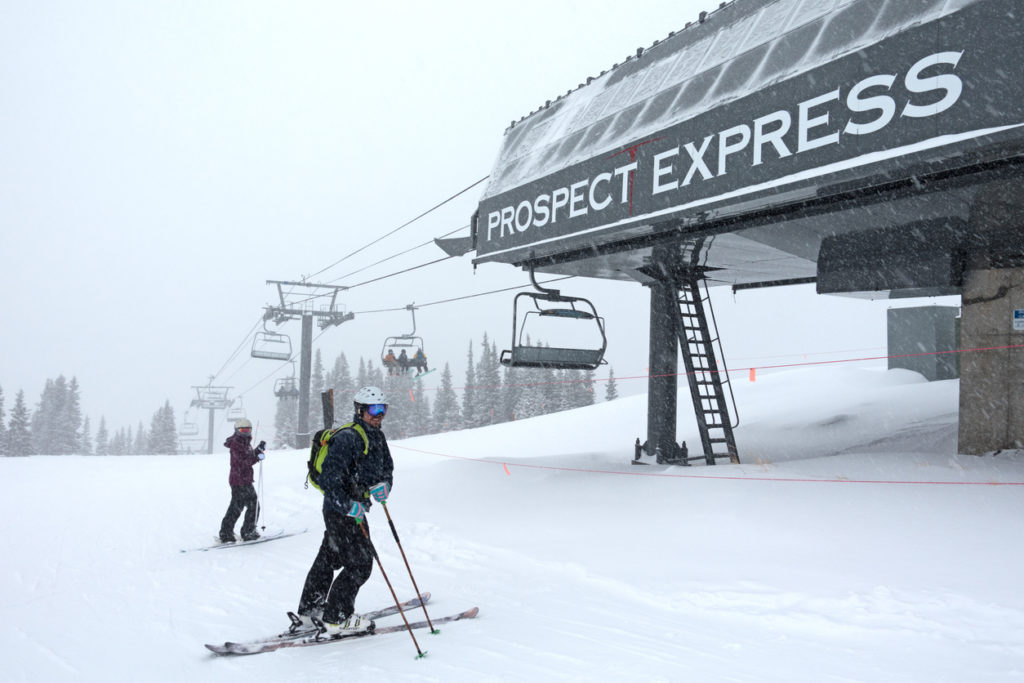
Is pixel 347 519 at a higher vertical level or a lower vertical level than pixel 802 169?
lower

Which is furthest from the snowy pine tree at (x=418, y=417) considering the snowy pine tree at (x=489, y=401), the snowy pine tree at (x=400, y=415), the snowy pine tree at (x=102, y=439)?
the snowy pine tree at (x=102, y=439)

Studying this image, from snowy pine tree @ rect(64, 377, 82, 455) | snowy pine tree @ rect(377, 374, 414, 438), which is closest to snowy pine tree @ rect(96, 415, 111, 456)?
snowy pine tree @ rect(64, 377, 82, 455)

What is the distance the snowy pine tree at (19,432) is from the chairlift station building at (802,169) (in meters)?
52.6

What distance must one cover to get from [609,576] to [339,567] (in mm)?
2568

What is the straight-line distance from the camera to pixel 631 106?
28.0ft

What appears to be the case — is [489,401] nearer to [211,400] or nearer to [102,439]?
[211,400]

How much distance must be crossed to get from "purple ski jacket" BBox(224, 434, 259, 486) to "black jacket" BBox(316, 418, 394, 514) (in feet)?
14.7

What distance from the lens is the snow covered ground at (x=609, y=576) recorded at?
4.17m

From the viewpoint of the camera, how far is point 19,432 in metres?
48.2

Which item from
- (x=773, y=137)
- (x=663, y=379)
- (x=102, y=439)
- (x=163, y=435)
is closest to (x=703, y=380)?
(x=663, y=379)

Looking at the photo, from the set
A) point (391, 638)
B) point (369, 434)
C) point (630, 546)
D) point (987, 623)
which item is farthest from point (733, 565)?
point (369, 434)

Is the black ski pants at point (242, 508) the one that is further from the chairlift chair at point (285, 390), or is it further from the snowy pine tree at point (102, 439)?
the snowy pine tree at point (102, 439)

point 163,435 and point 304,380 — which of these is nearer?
point 304,380

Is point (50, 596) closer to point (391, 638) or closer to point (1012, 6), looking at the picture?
point (391, 638)
